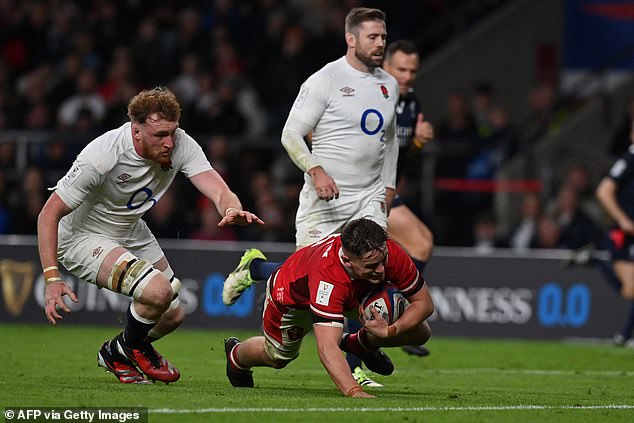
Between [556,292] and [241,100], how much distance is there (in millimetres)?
5844

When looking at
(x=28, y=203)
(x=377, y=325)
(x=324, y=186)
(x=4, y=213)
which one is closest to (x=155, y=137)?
(x=324, y=186)

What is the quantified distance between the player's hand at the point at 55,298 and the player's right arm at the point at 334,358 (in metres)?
1.53

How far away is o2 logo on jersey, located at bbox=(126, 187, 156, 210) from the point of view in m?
9.09

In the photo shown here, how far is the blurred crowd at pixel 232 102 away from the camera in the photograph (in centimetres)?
1717

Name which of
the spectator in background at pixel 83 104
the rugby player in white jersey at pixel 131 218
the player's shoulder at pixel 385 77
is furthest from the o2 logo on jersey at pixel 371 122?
the spectator in background at pixel 83 104

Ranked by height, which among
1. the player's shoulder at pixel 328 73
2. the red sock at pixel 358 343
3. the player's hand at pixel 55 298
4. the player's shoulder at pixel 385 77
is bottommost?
the red sock at pixel 358 343

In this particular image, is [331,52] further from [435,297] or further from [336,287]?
[336,287]

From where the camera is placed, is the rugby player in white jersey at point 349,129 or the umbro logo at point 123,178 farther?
the rugby player in white jersey at point 349,129

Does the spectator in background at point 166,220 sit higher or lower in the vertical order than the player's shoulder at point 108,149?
lower

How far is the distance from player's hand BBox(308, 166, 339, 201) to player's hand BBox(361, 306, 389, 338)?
1.11 m

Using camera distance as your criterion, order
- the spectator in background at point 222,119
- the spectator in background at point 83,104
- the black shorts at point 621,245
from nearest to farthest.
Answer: the black shorts at point 621,245, the spectator in background at point 222,119, the spectator in background at point 83,104

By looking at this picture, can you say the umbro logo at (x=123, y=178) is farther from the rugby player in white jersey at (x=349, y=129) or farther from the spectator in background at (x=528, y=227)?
the spectator in background at (x=528, y=227)

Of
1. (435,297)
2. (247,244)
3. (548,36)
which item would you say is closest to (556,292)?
(435,297)

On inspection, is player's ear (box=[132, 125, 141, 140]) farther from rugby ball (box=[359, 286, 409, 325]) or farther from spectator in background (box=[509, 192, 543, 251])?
spectator in background (box=[509, 192, 543, 251])
